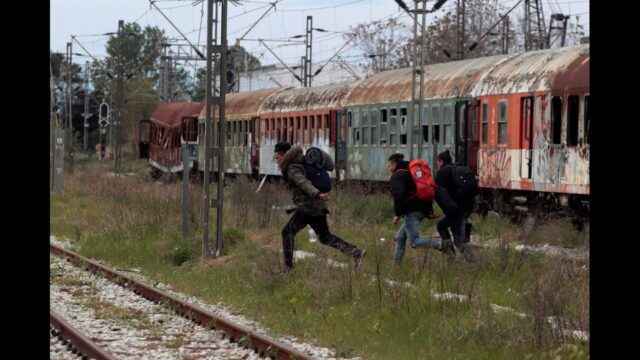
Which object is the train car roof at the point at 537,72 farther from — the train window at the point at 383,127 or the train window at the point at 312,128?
the train window at the point at 312,128

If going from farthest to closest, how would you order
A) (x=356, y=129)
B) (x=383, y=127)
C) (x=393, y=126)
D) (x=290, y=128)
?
(x=290, y=128), (x=356, y=129), (x=383, y=127), (x=393, y=126)

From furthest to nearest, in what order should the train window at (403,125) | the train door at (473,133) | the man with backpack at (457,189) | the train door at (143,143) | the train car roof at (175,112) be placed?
A: 1. the train door at (143,143)
2. the train car roof at (175,112)
3. the train window at (403,125)
4. the train door at (473,133)
5. the man with backpack at (457,189)

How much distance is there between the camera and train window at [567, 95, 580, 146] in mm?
20984

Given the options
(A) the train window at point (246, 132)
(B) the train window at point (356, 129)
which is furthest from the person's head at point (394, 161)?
(A) the train window at point (246, 132)

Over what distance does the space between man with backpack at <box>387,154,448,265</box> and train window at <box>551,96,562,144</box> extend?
7438 mm

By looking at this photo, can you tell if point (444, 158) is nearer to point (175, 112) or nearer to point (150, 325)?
point (150, 325)

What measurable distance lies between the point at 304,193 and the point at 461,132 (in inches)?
472

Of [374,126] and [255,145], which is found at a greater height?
[374,126]

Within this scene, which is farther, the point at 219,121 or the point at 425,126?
the point at 425,126

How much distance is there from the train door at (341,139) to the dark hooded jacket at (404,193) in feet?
59.7

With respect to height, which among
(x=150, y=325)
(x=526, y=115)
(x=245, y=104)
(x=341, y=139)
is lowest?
(x=150, y=325)

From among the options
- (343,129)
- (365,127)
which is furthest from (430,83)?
(343,129)

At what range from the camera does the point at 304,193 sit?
14391 millimetres

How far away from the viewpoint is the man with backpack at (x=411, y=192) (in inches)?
571
